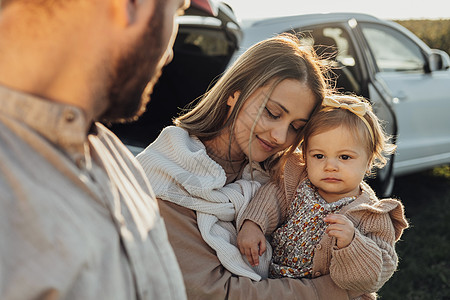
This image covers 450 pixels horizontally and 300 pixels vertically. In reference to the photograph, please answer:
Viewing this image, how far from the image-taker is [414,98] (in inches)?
216

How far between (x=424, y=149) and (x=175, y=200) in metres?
4.25

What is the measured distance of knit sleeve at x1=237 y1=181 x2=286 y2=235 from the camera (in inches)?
87.6

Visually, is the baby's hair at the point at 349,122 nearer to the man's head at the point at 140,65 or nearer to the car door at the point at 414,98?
the man's head at the point at 140,65

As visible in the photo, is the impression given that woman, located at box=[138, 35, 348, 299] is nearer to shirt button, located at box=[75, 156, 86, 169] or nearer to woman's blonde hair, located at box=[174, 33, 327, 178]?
woman's blonde hair, located at box=[174, 33, 327, 178]

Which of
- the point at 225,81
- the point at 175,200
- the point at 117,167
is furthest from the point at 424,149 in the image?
the point at 117,167

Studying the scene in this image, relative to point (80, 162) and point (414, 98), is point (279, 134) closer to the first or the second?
point (80, 162)

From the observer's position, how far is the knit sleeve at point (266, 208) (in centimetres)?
222

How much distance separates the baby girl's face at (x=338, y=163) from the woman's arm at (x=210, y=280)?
16.8 inches

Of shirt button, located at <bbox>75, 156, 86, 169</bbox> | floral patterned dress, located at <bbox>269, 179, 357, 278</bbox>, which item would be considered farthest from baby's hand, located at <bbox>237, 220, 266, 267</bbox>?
shirt button, located at <bbox>75, 156, 86, 169</bbox>

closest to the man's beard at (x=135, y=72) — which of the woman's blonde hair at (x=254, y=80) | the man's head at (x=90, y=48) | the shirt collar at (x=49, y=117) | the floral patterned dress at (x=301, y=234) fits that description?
the man's head at (x=90, y=48)

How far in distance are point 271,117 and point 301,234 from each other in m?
0.51

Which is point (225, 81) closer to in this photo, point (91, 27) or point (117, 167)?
point (117, 167)

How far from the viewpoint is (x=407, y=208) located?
543 centimetres

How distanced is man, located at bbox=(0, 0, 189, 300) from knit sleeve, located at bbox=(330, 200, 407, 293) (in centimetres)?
92
